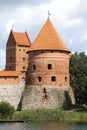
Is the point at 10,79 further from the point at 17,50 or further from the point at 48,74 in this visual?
the point at 17,50

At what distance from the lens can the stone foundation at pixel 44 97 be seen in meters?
53.7

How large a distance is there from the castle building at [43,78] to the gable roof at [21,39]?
1748cm

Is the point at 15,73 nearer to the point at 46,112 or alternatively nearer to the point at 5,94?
the point at 5,94

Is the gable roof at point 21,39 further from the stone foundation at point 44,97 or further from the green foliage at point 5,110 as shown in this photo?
the green foliage at point 5,110

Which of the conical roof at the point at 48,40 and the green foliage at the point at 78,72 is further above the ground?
the conical roof at the point at 48,40

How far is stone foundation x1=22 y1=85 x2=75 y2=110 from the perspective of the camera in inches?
2115

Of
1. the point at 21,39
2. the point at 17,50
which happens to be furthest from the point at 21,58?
the point at 21,39

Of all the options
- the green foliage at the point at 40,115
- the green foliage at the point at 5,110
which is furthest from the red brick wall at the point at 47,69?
the green foliage at the point at 5,110

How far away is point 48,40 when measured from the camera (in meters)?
55.1

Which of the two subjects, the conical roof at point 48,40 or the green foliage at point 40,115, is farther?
the conical roof at point 48,40

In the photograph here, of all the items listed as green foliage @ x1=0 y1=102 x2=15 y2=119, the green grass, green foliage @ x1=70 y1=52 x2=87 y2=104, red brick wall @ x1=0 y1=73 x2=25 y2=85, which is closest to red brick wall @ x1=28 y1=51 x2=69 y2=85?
red brick wall @ x1=0 y1=73 x2=25 y2=85

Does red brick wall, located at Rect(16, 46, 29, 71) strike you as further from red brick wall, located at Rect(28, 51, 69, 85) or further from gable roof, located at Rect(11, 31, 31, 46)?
red brick wall, located at Rect(28, 51, 69, 85)

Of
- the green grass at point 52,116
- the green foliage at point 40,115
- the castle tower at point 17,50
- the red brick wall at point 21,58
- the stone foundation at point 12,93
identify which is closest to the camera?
the green grass at point 52,116

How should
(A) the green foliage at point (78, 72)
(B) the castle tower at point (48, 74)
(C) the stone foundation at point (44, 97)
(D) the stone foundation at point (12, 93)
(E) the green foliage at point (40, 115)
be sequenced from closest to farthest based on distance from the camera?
(E) the green foliage at point (40, 115) → (D) the stone foundation at point (12, 93) → (C) the stone foundation at point (44, 97) → (B) the castle tower at point (48, 74) → (A) the green foliage at point (78, 72)
